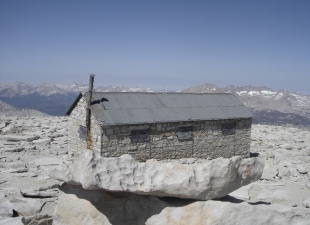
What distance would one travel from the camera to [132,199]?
7.66 metres

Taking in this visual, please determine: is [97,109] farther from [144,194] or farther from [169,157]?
[144,194]

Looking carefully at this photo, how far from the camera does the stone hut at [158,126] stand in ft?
52.4

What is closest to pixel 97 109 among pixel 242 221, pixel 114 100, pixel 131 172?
pixel 114 100

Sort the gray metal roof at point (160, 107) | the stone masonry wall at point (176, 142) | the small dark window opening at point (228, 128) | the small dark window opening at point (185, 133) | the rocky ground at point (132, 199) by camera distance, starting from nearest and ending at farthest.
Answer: the rocky ground at point (132, 199), the stone masonry wall at point (176, 142), the gray metal roof at point (160, 107), the small dark window opening at point (185, 133), the small dark window opening at point (228, 128)

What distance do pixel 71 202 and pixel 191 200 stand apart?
303 centimetres

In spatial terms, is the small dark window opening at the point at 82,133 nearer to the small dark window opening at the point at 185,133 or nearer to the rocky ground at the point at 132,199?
the rocky ground at the point at 132,199

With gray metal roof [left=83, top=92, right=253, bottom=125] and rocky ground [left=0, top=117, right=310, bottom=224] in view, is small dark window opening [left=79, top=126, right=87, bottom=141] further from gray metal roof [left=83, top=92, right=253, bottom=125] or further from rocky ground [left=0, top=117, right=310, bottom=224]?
rocky ground [left=0, top=117, right=310, bottom=224]

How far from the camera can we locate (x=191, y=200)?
7.21m

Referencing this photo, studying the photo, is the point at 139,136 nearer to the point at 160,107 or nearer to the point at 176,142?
the point at 176,142

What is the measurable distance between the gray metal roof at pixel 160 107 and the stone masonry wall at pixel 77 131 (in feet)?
2.16

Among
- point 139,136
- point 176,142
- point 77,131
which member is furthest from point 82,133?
point 176,142

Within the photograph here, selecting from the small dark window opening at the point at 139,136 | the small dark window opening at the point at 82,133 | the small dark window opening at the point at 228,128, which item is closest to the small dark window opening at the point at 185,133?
the small dark window opening at the point at 139,136

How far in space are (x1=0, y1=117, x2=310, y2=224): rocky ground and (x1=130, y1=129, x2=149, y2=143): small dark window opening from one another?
4.45 m

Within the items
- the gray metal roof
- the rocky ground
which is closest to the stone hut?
the gray metal roof
